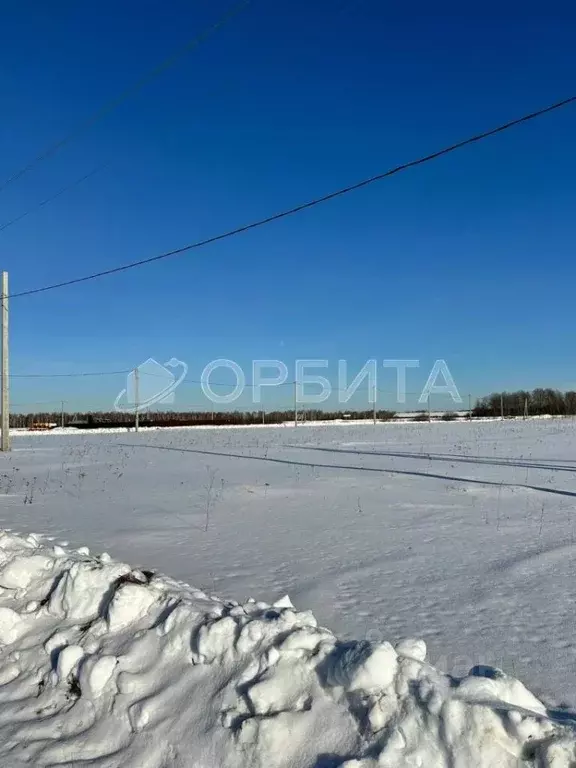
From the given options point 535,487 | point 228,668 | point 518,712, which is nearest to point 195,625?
point 228,668

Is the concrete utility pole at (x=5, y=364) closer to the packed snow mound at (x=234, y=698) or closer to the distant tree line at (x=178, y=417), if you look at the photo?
the packed snow mound at (x=234, y=698)

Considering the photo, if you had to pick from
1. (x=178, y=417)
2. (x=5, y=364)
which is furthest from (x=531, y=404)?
(x=5, y=364)

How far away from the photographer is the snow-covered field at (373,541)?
446cm

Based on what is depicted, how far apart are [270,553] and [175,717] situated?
12.8 feet

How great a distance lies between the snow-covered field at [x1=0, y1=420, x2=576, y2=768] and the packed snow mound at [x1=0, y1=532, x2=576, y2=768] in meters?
0.36

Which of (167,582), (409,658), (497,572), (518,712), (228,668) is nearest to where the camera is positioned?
(518,712)

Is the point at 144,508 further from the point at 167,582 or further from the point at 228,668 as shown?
the point at 228,668

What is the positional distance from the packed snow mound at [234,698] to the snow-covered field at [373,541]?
0.36m

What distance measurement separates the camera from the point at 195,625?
11.7ft

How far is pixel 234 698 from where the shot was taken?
118 inches

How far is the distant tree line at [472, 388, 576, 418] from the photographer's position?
10829 centimetres

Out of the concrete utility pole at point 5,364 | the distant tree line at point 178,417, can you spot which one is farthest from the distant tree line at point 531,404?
the concrete utility pole at point 5,364

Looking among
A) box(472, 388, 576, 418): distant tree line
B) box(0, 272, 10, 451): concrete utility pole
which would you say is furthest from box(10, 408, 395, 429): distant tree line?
box(0, 272, 10, 451): concrete utility pole

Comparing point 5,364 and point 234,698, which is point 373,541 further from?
point 5,364
